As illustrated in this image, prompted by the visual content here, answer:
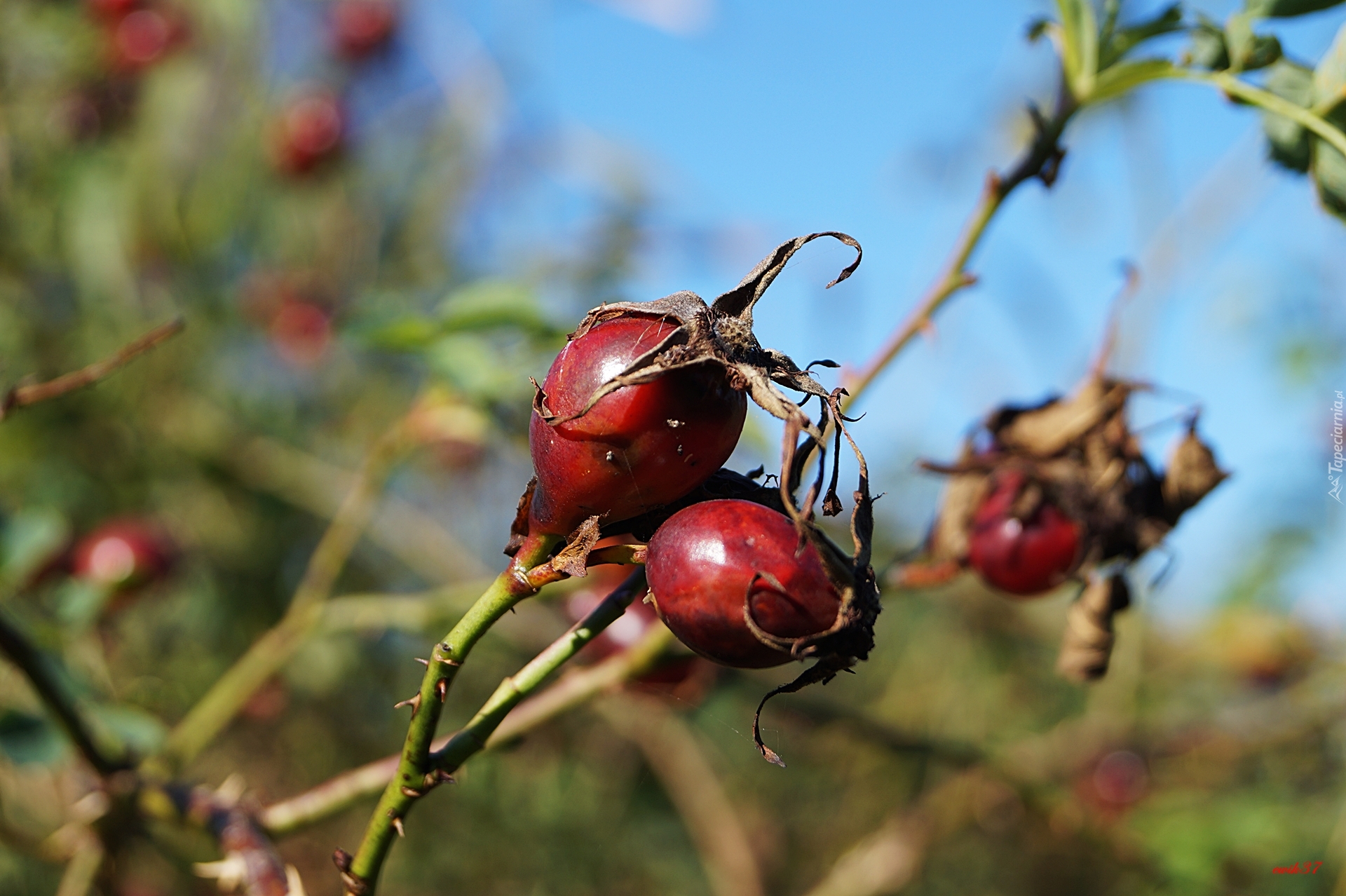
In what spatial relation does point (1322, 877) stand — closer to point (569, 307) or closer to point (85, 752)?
point (569, 307)

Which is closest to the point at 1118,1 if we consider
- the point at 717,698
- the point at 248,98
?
the point at 717,698

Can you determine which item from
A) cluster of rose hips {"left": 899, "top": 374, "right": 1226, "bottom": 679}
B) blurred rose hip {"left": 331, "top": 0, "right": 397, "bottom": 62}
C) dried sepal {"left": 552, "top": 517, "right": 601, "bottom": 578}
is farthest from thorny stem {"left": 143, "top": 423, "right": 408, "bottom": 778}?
blurred rose hip {"left": 331, "top": 0, "right": 397, "bottom": 62}

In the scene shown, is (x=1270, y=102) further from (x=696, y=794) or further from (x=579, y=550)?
(x=696, y=794)

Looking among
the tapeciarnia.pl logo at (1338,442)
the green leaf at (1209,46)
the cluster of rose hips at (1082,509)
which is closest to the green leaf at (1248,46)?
the green leaf at (1209,46)

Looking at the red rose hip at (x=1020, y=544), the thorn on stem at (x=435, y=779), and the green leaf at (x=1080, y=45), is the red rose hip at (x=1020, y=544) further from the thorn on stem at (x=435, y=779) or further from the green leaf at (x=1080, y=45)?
the thorn on stem at (x=435, y=779)

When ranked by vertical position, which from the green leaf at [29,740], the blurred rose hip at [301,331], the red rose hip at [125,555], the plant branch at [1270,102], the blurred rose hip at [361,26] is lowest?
the blurred rose hip at [301,331]
